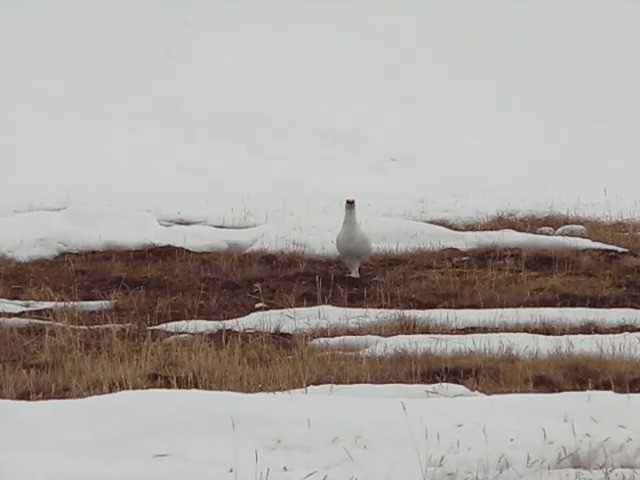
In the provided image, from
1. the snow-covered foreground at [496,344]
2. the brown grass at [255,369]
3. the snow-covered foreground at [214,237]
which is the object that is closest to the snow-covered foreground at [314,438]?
the brown grass at [255,369]

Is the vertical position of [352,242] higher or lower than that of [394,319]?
higher

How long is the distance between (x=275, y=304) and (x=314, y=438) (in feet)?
16.0

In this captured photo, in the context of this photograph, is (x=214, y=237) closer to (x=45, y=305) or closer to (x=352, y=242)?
(x=352, y=242)

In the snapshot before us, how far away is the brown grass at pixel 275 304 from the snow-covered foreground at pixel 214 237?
472 millimetres

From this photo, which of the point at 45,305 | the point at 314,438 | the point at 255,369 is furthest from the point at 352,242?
the point at 314,438

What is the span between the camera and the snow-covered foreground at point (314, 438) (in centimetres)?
400

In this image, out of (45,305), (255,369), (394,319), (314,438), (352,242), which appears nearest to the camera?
(314,438)

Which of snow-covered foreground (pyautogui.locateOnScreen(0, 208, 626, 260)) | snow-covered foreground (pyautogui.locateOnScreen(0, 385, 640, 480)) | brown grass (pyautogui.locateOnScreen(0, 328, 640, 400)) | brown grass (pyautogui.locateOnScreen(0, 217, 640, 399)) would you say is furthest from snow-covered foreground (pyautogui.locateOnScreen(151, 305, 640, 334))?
snow-covered foreground (pyautogui.locateOnScreen(0, 208, 626, 260))

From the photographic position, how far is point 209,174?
863 inches

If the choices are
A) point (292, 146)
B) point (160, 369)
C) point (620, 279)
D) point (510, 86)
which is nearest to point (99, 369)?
point (160, 369)

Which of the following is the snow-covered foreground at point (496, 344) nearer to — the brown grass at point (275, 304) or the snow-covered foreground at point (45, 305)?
the brown grass at point (275, 304)

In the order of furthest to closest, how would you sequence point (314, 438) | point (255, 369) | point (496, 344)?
point (496, 344)
point (255, 369)
point (314, 438)

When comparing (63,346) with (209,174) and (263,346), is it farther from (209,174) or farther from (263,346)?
(209,174)

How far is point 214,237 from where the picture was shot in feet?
42.0
